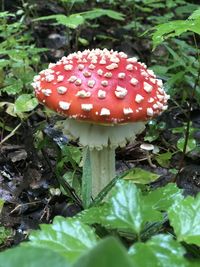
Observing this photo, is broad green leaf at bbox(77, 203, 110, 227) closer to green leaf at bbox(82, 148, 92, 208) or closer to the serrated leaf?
green leaf at bbox(82, 148, 92, 208)

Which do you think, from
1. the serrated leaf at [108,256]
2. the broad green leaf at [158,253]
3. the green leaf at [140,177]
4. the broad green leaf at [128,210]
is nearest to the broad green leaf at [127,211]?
the broad green leaf at [128,210]

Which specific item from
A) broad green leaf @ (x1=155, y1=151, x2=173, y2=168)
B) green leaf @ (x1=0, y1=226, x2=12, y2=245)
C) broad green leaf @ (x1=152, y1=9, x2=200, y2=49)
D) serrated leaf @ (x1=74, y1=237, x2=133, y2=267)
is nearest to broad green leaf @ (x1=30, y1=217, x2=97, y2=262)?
serrated leaf @ (x1=74, y1=237, x2=133, y2=267)

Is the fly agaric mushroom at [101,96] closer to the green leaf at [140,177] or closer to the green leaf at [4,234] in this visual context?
the green leaf at [140,177]

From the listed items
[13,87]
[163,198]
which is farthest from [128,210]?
[13,87]

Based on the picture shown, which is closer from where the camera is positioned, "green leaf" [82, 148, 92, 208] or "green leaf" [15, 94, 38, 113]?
"green leaf" [82, 148, 92, 208]

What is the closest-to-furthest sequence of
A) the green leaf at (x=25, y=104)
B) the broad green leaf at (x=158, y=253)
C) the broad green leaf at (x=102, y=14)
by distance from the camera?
the broad green leaf at (x=158, y=253) → the green leaf at (x=25, y=104) → the broad green leaf at (x=102, y=14)
